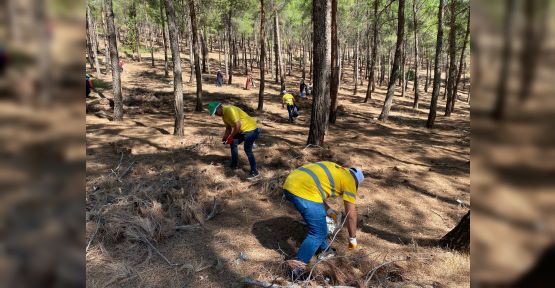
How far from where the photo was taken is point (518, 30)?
48cm

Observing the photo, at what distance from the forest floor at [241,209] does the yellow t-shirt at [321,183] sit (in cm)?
82

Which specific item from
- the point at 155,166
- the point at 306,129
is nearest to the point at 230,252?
the point at 155,166

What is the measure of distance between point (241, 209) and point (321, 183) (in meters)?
2.18

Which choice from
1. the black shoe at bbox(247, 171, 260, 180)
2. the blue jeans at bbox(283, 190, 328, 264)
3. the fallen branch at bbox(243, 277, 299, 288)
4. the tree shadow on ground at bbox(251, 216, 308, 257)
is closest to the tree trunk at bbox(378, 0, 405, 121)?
the black shoe at bbox(247, 171, 260, 180)

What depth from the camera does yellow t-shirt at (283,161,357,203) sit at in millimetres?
4156

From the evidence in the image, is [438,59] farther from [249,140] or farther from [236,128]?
[236,128]

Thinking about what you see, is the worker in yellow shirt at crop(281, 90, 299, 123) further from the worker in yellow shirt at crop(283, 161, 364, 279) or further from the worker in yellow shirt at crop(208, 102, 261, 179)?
the worker in yellow shirt at crop(283, 161, 364, 279)

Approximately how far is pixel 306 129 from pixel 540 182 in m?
13.2

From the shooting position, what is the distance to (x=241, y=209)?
590 centimetres

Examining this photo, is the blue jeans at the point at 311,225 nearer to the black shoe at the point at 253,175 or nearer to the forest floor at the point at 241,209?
the forest floor at the point at 241,209

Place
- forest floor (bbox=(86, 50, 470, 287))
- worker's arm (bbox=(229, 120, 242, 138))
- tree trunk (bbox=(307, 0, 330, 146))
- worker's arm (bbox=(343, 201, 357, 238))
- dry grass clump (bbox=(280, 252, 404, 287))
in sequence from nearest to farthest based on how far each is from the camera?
1. dry grass clump (bbox=(280, 252, 404, 287))
2. forest floor (bbox=(86, 50, 470, 287))
3. worker's arm (bbox=(343, 201, 357, 238))
4. worker's arm (bbox=(229, 120, 242, 138))
5. tree trunk (bbox=(307, 0, 330, 146))

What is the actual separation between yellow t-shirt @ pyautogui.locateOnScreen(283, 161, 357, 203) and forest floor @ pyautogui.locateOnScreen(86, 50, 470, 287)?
32.5 inches

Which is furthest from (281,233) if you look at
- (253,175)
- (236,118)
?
(236,118)

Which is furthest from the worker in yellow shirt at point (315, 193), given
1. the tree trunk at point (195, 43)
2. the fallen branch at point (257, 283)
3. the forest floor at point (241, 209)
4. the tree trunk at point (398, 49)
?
the tree trunk at point (398, 49)
